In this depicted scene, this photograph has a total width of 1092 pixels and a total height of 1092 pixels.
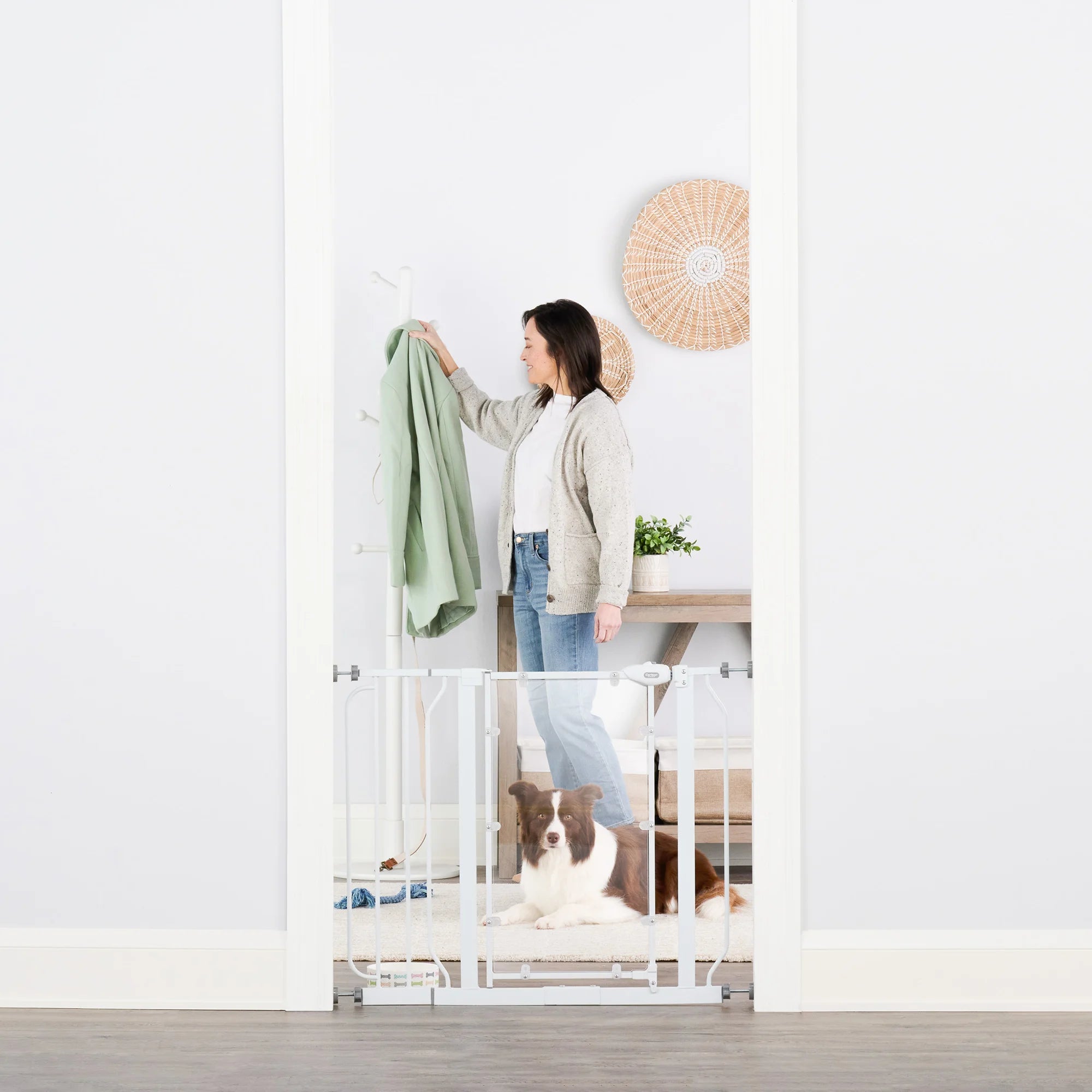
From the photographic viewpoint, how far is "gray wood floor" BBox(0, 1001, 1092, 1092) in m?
1.59

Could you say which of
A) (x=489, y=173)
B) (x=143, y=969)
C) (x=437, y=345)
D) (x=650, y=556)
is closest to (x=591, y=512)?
(x=650, y=556)

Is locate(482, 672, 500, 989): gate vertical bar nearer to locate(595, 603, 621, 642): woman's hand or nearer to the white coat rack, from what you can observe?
locate(595, 603, 621, 642): woman's hand

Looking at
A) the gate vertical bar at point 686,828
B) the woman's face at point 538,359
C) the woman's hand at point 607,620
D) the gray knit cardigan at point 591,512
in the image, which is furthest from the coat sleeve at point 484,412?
the gate vertical bar at point 686,828

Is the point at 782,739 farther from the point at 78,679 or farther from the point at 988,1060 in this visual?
the point at 78,679

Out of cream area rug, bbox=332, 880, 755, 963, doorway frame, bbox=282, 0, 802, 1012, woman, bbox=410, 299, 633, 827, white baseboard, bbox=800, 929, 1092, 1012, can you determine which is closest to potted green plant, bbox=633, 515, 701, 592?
woman, bbox=410, 299, 633, 827

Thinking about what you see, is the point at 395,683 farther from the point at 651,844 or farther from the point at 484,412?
the point at 651,844

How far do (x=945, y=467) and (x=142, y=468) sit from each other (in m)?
1.45

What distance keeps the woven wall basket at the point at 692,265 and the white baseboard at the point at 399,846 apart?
1561 millimetres

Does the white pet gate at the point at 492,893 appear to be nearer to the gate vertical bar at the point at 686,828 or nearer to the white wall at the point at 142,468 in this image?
the gate vertical bar at the point at 686,828

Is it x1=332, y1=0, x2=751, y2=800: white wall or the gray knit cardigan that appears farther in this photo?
x1=332, y1=0, x2=751, y2=800: white wall

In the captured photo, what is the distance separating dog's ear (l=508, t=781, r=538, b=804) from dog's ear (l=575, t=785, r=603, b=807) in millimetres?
79

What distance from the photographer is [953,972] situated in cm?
188

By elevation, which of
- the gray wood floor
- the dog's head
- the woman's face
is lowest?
the gray wood floor

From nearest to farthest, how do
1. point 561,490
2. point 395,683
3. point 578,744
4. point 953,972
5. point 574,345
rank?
point 953,972 → point 578,744 → point 561,490 → point 574,345 → point 395,683
